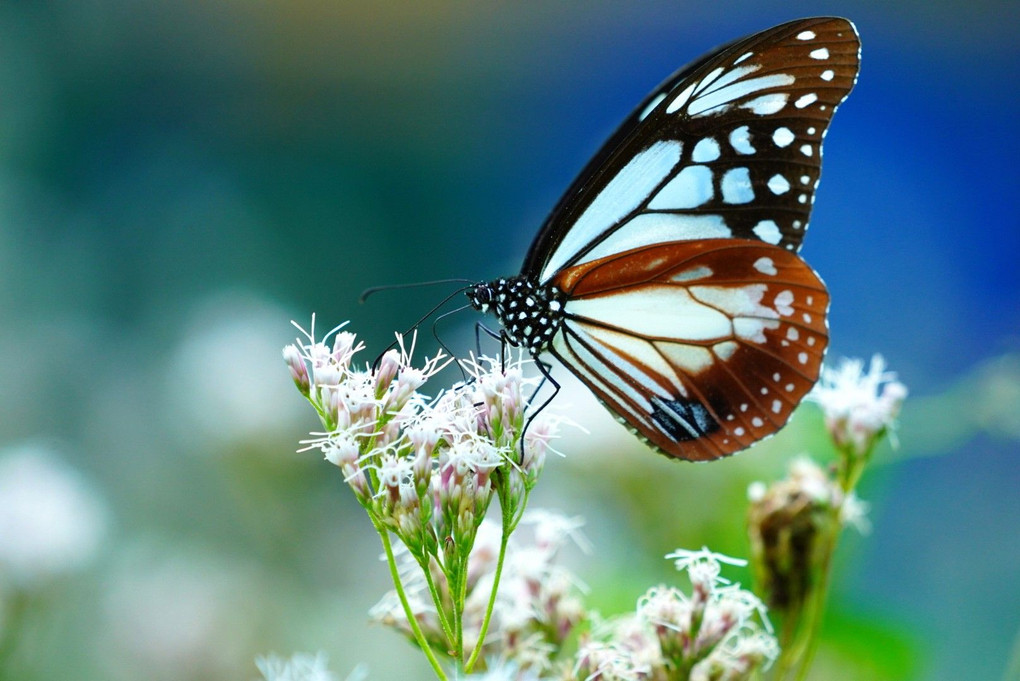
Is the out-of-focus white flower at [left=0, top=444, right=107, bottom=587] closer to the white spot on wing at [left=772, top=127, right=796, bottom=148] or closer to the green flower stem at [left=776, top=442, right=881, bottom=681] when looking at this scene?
the green flower stem at [left=776, top=442, right=881, bottom=681]

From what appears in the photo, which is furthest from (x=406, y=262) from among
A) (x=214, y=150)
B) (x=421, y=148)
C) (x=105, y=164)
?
(x=105, y=164)

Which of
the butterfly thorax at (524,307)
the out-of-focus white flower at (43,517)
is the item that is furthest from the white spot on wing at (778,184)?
the out-of-focus white flower at (43,517)

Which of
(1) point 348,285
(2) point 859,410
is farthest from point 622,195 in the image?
(1) point 348,285

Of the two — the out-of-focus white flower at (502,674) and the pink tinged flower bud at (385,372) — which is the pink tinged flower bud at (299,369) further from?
the out-of-focus white flower at (502,674)

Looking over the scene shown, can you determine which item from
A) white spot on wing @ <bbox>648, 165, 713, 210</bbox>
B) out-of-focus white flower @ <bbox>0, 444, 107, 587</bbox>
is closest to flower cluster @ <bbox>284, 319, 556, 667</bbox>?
white spot on wing @ <bbox>648, 165, 713, 210</bbox>

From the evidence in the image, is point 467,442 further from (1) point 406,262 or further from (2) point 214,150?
(2) point 214,150
